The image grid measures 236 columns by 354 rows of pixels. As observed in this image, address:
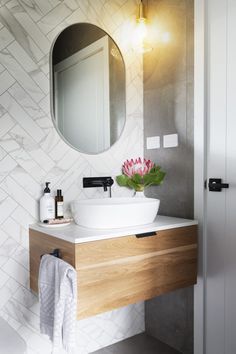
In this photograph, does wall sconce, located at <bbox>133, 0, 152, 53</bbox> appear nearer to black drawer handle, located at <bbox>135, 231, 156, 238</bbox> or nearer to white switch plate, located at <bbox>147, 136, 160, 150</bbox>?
white switch plate, located at <bbox>147, 136, 160, 150</bbox>

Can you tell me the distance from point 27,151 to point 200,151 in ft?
3.36

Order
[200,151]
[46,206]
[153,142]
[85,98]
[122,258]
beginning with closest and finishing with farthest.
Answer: [122,258] < [46,206] < [200,151] < [85,98] < [153,142]

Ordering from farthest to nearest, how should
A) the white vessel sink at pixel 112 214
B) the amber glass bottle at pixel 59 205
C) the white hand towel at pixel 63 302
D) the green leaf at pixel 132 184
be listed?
the green leaf at pixel 132 184, the amber glass bottle at pixel 59 205, the white vessel sink at pixel 112 214, the white hand towel at pixel 63 302

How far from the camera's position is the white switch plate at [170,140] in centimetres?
210

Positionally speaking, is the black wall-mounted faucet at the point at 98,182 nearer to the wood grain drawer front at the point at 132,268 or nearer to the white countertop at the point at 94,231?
the white countertop at the point at 94,231

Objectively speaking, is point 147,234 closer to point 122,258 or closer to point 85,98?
point 122,258

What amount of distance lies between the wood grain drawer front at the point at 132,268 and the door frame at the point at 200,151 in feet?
0.25

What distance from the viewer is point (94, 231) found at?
156cm

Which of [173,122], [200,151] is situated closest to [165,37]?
[173,122]

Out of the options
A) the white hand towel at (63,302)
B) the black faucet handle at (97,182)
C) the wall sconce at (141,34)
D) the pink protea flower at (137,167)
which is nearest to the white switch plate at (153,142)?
the pink protea flower at (137,167)

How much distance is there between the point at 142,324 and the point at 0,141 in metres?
1.63

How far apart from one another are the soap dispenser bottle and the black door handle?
0.93 m

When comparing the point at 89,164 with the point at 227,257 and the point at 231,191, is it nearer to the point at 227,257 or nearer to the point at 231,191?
the point at 231,191

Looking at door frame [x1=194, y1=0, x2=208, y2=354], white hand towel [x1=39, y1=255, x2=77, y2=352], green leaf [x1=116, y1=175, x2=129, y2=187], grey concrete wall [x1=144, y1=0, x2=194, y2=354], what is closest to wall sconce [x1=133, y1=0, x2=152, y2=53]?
grey concrete wall [x1=144, y1=0, x2=194, y2=354]
